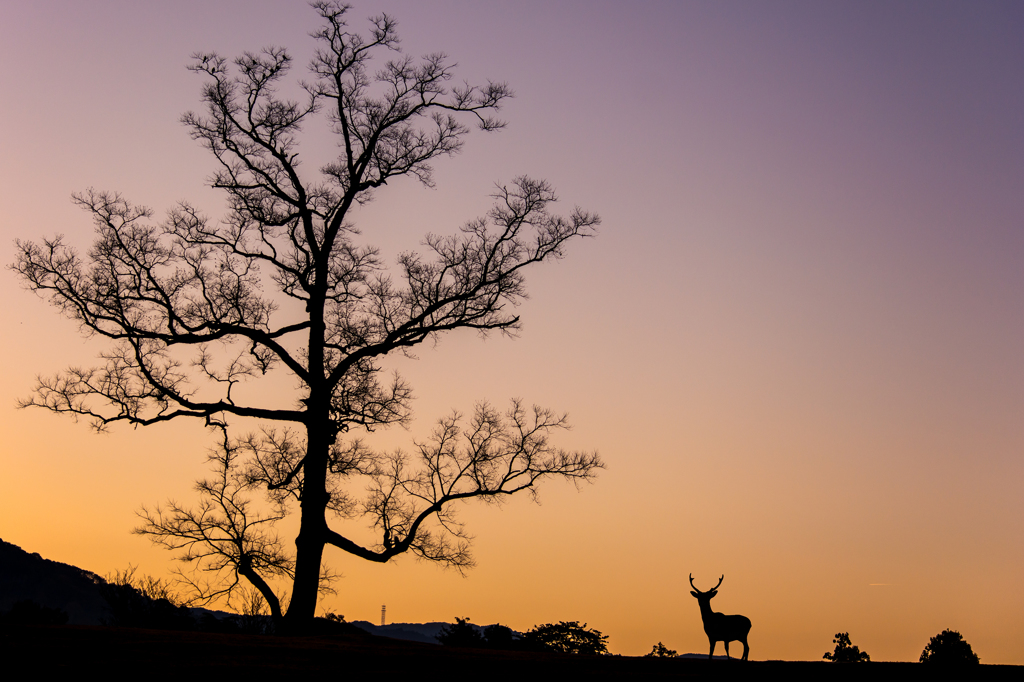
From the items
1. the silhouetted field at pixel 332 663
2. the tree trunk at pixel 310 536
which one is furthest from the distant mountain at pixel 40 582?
the silhouetted field at pixel 332 663

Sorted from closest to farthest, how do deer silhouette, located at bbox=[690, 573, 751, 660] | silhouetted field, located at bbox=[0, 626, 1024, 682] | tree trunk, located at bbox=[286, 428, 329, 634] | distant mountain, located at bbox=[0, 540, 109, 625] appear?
silhouetted field, located at bbox=[0, 626, 1024, 682]
deer silhouette, located at bbox=[690, 573, 751, 660]
tree trunk, located at bbox=[286, 428, 329, 634]
distant mountain, located at bbox=[0, 540, 109, 625]

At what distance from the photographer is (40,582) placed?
223 feet

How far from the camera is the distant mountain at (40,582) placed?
64.2 m

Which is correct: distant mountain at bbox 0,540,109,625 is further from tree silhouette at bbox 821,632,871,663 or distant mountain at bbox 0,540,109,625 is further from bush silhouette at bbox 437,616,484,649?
tree silhouette at bbox 821,632,871,663

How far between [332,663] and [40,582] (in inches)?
2904

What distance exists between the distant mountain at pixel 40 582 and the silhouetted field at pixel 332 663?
61.5m

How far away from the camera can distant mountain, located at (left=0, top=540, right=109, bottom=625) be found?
64250mm

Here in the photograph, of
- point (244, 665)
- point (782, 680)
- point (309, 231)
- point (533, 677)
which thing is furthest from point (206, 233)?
point (782, 680)

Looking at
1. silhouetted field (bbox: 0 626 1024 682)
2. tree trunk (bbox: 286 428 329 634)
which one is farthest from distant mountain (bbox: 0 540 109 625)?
silhouetted field (bbox: 0 626 1024 682)

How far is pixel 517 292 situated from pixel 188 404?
8315 mm

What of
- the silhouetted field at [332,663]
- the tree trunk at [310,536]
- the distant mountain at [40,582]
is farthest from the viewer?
the distant mountain at [40,582]

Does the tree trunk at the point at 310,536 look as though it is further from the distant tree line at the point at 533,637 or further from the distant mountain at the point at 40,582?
the distant mountain at the point at 40,582

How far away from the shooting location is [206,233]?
1908cm

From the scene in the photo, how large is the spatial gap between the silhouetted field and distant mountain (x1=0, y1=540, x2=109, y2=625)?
6154cm
